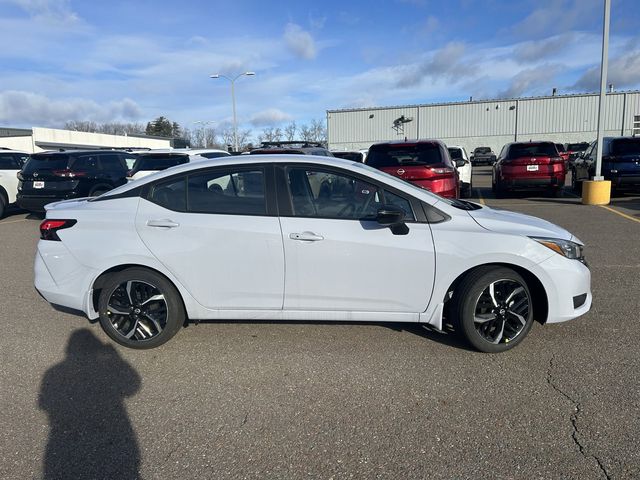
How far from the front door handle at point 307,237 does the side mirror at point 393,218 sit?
0.49 meters

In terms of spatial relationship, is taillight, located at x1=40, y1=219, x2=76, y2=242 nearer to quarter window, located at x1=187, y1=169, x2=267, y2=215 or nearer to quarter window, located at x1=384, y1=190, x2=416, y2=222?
quarter window, located at x1=187, y1=169, x2=267, y2=215

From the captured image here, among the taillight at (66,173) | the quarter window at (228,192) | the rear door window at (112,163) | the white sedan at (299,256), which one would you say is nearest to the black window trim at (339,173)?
the white sedan at (299,256)

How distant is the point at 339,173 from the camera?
4043 mm

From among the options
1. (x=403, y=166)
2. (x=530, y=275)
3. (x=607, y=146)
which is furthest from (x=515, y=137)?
(x=530, y=275)

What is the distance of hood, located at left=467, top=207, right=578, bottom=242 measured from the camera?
3.85 meters

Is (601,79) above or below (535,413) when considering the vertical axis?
above

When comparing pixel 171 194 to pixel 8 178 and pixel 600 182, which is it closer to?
pixel 8 178

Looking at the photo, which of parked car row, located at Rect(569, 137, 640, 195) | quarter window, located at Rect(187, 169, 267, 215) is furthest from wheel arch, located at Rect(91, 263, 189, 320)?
parked car row, located at Rect(569, 137, 640, 195)

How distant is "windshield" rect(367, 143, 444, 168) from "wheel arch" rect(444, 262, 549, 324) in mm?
5068

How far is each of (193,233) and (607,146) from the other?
13.6 metres

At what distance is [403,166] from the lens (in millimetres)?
8695

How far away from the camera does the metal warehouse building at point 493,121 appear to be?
47688 mm

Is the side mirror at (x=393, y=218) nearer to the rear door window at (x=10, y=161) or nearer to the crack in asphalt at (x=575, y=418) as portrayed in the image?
the crack in asphalt at (x=575, y=418)

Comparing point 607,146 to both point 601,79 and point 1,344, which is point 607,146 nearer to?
point 601,79
